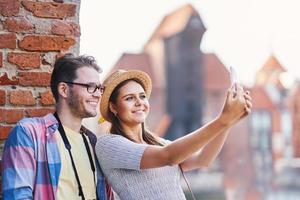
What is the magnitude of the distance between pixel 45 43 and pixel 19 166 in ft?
1.95

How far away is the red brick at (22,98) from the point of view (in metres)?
2.21

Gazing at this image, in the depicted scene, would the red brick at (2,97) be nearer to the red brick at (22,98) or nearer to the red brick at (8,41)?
the red brick at (22,98)

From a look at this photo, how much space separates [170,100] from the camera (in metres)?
29.8

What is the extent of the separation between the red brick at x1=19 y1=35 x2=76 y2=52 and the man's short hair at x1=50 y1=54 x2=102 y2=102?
0.21 meters

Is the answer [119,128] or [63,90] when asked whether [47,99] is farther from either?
[119,128]

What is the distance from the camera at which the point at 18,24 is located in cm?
224

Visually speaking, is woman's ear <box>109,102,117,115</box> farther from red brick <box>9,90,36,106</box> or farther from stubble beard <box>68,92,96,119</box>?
red brick <box>9,90,36,106</box>

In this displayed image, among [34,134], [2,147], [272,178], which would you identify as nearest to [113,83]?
[34,134]

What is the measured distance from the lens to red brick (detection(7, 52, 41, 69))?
2.22 meters

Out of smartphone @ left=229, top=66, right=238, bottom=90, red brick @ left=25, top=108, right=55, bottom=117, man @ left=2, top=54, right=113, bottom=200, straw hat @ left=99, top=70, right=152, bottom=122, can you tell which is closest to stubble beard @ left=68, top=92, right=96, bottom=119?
man @ left=2, top=54, right=113, bottom=200

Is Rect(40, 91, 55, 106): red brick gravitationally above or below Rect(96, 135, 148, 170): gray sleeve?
above

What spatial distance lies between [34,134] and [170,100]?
27.9m

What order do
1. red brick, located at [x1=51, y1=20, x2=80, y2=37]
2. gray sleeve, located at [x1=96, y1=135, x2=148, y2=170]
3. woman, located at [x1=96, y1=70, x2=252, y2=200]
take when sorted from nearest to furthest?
woman, located at [x1=96, y1=70, x2=252, y2=200], gray sleeve, located at [x1=96, y1=135, x2=148, y2=170], red brick, located at [x1=51, y1=20, x2=80, y2=37]

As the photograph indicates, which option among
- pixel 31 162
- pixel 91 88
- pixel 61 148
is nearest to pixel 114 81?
pixel 91 88
